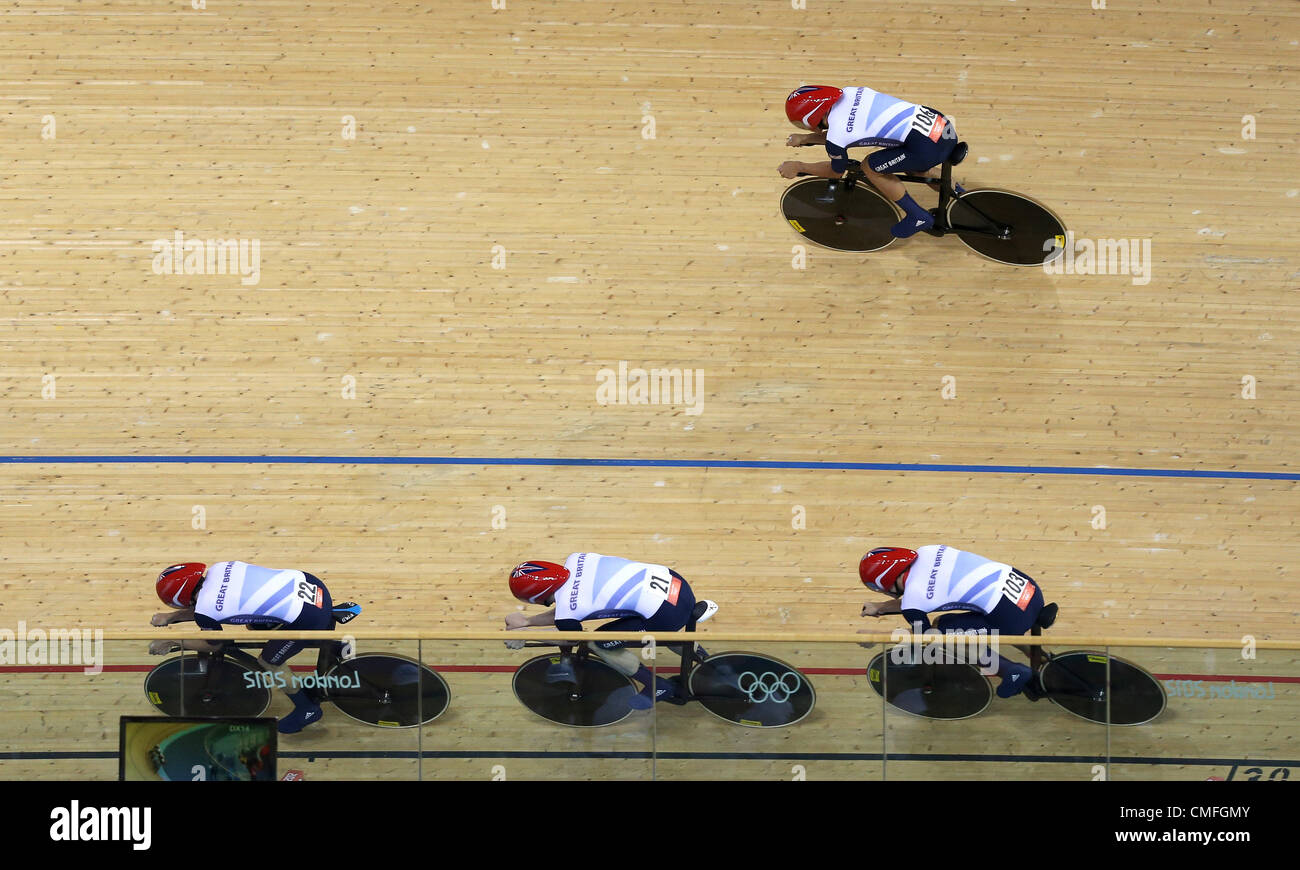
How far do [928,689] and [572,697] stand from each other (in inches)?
54.3

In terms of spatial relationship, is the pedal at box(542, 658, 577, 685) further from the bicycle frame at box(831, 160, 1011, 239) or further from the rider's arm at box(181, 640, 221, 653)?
the bicycle frame at box(831, 160, 1011, 239)

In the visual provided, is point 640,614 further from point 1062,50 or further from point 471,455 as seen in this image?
point 1062,50

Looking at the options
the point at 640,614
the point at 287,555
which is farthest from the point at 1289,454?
the point at 287,555

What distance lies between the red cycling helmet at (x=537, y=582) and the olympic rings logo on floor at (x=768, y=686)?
1.01 meters

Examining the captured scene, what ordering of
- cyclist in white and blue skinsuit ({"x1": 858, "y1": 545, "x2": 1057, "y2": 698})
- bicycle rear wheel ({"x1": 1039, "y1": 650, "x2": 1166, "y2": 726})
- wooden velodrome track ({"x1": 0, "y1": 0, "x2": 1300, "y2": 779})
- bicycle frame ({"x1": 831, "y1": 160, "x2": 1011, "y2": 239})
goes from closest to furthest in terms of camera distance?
bicycle rear wheel ({"x1": 1039, "y1": 650, "x2": 1166, "y2": 726}) < cyclist in white and blue skinsuit ({"x1": 858, "y1": 545, "x2": 1057, "y2": 698}) < wooden velodrome track ({"x1": 0, "y1": 0, "x2": 1300, "y2": 779}) < bicycle frame ({"x1": 831, "y1": 160, "x2": 1011, "y2": 239})

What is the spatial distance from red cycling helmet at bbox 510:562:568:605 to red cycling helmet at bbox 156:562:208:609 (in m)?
1.40

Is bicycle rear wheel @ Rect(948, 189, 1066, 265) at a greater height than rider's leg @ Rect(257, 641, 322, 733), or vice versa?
bicycle rear wheel @ Rect(948, 189, 1066, 265)

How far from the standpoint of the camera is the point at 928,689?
4.91 meters

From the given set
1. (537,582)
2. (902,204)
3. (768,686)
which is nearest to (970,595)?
(768,686)

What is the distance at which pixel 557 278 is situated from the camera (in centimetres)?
686

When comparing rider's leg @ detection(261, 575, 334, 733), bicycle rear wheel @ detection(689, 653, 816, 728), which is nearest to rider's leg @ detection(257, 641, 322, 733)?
rider's leg @ detection(261, 575, 334, 733)

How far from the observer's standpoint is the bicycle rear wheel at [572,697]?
4965mm

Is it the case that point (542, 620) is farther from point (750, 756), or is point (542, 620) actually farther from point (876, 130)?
point (876, 130)

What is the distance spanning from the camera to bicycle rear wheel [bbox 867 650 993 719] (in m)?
4.91
